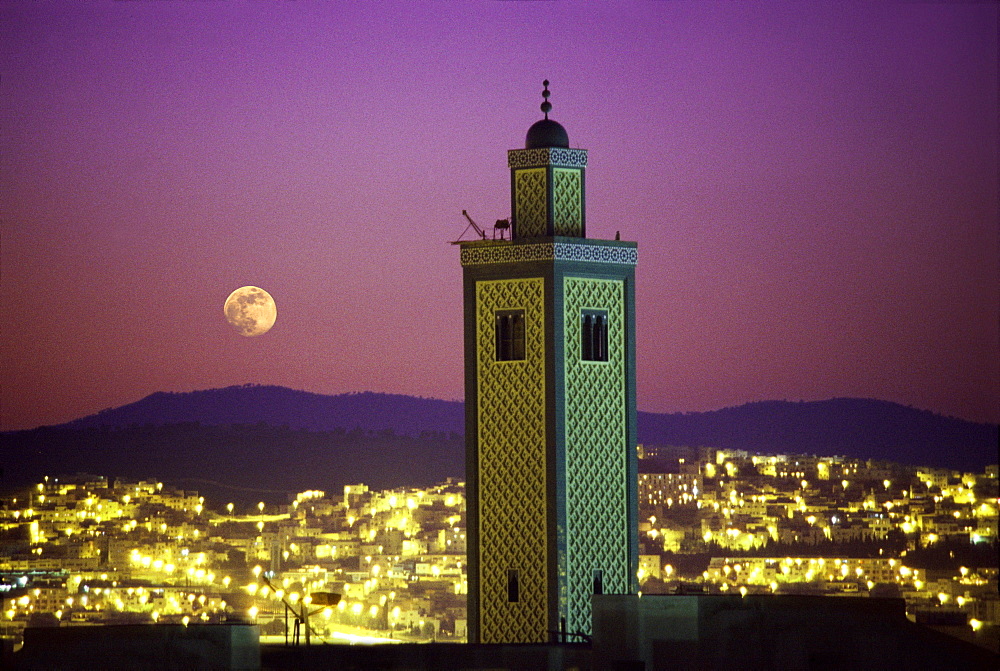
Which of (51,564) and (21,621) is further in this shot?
(51,564)

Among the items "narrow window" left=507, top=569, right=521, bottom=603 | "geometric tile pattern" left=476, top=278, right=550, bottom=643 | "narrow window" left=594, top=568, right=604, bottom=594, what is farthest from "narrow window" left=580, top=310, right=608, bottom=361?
"narrow window" left=507, top=569, right=521, bottom=603

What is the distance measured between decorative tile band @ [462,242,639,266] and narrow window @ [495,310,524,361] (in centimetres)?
58

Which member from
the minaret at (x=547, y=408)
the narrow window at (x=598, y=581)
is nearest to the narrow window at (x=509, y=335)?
the minaret at (x=547, y=408)

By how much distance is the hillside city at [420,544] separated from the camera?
3341 cm

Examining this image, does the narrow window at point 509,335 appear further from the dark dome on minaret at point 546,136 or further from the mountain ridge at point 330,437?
the mountain ridge at point 330,437

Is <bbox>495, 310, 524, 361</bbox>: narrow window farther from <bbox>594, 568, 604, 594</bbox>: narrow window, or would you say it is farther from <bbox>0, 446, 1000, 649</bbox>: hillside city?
<bbox>0, 446, 1000, 649</bbox>: hillside city

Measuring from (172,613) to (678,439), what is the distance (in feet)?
43.7

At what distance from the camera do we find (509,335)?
2142 cm

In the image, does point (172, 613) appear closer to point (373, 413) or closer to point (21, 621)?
point (21, 621)

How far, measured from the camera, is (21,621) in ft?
98.1

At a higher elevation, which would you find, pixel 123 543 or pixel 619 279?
pixel 619 279

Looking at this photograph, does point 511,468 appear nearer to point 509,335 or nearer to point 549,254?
point 509,335

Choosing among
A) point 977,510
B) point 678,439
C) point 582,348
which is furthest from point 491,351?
point 678,439

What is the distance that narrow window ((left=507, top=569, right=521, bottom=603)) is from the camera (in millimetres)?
21109
